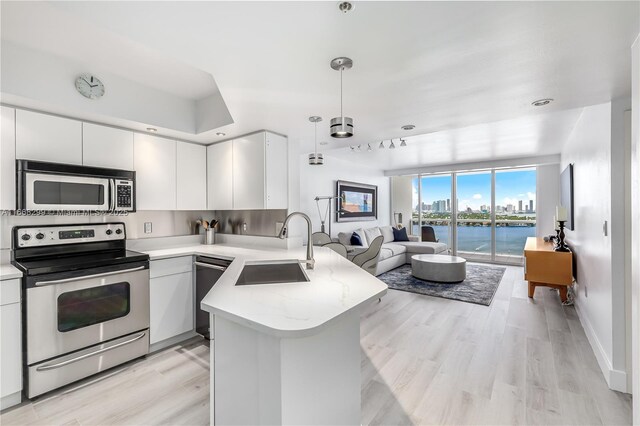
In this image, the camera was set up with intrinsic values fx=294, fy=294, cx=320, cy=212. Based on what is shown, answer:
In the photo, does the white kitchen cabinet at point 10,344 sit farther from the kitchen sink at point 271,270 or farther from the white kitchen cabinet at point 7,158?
the kitchen sink at point 271,270

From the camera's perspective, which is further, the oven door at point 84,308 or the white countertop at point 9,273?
the oven door at point 84,308

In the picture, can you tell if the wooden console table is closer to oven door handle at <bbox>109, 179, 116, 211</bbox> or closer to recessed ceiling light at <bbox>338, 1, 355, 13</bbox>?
recessed ceiling light at <bbox>338, 1, 355, 13</bbox>

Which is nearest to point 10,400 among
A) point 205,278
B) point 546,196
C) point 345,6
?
point 205,278

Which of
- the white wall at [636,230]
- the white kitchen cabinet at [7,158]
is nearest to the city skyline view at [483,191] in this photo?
the white wall at [636,230]

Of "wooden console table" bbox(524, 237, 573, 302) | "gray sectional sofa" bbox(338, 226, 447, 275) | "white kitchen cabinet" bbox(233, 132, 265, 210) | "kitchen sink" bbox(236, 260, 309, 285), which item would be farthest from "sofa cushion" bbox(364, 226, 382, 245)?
"kitchen sink" bbox(236, 260, 309, 285)

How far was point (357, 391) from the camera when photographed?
160 centimetres

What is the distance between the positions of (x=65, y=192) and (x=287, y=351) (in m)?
2.37

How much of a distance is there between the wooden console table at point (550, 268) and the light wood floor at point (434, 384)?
0.67m

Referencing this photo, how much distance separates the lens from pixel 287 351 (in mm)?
1170

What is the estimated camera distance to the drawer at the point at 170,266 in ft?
8.77

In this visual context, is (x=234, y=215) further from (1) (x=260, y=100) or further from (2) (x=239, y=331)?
Answer: (2) (x=239, y=331)

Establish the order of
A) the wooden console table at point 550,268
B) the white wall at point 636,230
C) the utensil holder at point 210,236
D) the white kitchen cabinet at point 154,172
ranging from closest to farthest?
the white wall at point 636,230, the white kitchen cabinet at point 154,172, the utensil holder at point 210,236, the wooden console table at point 550,268

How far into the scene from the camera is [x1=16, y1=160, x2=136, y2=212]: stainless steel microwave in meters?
2.17

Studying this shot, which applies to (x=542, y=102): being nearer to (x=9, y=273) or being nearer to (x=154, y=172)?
(x=154, y=172)
